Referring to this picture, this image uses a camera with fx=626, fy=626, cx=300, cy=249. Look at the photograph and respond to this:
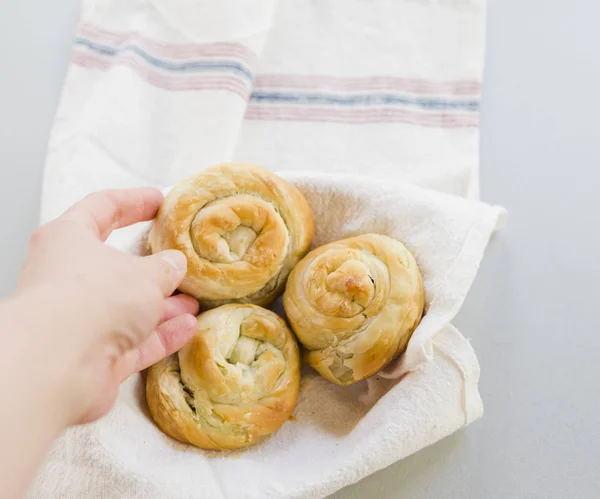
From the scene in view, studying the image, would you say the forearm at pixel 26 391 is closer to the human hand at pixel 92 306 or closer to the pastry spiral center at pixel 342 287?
the human hand at pixel 92 306

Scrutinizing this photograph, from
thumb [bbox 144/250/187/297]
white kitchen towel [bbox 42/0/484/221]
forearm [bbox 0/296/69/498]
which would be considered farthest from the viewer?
white kitchen towel [bbox 42/0/484/221]

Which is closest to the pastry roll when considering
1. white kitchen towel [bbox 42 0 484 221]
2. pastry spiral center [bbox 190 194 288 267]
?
pastry spiral center [bbox 190 194 288 267]

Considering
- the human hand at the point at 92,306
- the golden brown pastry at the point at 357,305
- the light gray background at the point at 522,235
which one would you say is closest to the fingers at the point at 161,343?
the human hand at the point at 92,306

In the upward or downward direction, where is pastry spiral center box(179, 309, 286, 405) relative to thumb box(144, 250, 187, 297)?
downward

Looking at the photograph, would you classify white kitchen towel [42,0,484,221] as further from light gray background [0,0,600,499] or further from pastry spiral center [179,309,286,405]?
pastry spiral center [179,309,286,405]

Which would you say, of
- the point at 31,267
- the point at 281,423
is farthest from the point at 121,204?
the point at 281,423

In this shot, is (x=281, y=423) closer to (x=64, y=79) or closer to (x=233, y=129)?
(x=233, y=129)

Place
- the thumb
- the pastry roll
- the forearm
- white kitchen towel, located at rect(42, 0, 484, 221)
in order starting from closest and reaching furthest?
the forearm, the thumb, the pastry roll, white kitchen towel, located at rect(42, 0, 484, 221)
